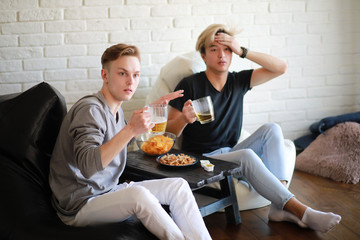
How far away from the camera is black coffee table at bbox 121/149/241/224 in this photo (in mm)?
1883

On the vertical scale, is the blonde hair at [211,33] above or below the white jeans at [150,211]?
above

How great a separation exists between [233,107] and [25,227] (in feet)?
4.90

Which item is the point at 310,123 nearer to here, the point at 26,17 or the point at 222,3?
the point at 222,3

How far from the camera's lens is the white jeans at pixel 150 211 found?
1589mm

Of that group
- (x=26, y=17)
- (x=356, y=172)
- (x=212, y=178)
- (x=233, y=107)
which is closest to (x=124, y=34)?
(x=26, y=17)

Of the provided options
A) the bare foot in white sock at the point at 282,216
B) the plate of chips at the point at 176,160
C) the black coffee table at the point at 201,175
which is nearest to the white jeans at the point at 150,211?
the black coffee table at the point at 201,175

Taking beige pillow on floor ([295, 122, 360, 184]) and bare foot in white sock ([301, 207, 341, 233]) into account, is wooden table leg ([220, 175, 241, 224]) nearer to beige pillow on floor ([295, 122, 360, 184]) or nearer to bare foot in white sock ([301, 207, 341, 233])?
bare foot in white sock ([301, 207, 341, 233])

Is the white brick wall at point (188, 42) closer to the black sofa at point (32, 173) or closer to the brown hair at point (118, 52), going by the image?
the black sofa at point (32, 173)

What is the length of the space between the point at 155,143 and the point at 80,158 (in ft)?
2.08

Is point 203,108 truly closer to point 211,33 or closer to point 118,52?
point 118,52

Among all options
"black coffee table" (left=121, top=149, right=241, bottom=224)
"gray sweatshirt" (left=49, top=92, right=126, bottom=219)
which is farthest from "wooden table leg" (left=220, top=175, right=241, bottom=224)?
"gray sweatshirt" (left=49, top=92, right=126, bottom=219)

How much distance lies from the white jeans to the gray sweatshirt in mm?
72

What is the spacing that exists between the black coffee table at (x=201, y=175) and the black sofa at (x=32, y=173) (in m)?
0.30

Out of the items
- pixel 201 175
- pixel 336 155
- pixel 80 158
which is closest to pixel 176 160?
pixel 201 175
